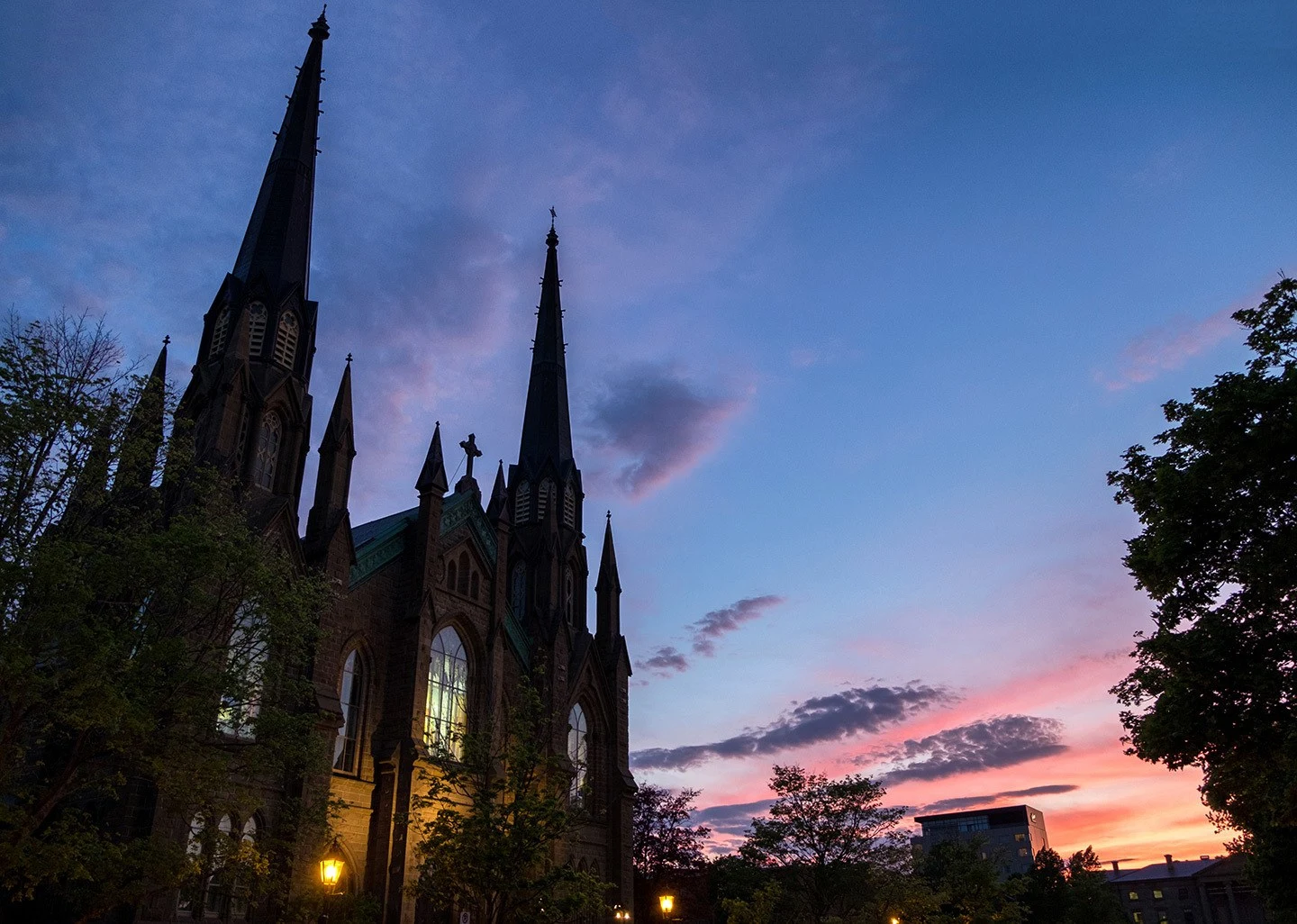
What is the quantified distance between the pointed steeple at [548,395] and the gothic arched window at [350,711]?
17.0m

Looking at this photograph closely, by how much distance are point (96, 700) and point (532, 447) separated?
114 feet

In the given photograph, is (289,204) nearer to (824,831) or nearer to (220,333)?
(220,333)

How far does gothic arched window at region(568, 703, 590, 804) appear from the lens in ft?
132

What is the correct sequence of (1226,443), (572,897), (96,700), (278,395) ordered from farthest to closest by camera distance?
(278,395) → (572,897) → (1226,443) → (96,700)

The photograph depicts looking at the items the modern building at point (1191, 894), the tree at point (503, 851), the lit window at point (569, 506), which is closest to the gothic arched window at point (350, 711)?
the tree at point (503, 851)

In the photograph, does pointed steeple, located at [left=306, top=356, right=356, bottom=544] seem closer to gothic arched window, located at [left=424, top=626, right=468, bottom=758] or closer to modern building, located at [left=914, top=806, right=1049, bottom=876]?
gothic arched window, located at [left=424, top=626, right=468, bottom=758]

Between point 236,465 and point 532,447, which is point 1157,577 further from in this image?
point 532,447

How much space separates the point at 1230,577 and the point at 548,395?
3778 cm

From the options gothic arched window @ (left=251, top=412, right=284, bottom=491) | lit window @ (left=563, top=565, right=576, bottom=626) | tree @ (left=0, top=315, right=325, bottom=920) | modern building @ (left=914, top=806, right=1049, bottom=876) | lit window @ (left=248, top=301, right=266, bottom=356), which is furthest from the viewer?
modern building @ (left=914, top=806, right=1049, bottom=876)

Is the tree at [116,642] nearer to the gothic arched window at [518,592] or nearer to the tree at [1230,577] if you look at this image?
the tree at [1230,577]

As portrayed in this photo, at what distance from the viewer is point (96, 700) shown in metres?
14.2

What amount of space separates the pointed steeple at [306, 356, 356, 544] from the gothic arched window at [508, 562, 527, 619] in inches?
473

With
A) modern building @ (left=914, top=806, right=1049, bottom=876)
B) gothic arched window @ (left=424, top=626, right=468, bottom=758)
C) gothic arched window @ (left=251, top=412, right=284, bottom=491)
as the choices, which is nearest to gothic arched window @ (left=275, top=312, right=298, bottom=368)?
gothic arched window @ (left=251, top=412, right=284, bottom=491)

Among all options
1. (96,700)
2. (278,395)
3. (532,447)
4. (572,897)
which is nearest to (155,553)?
(96,700)
